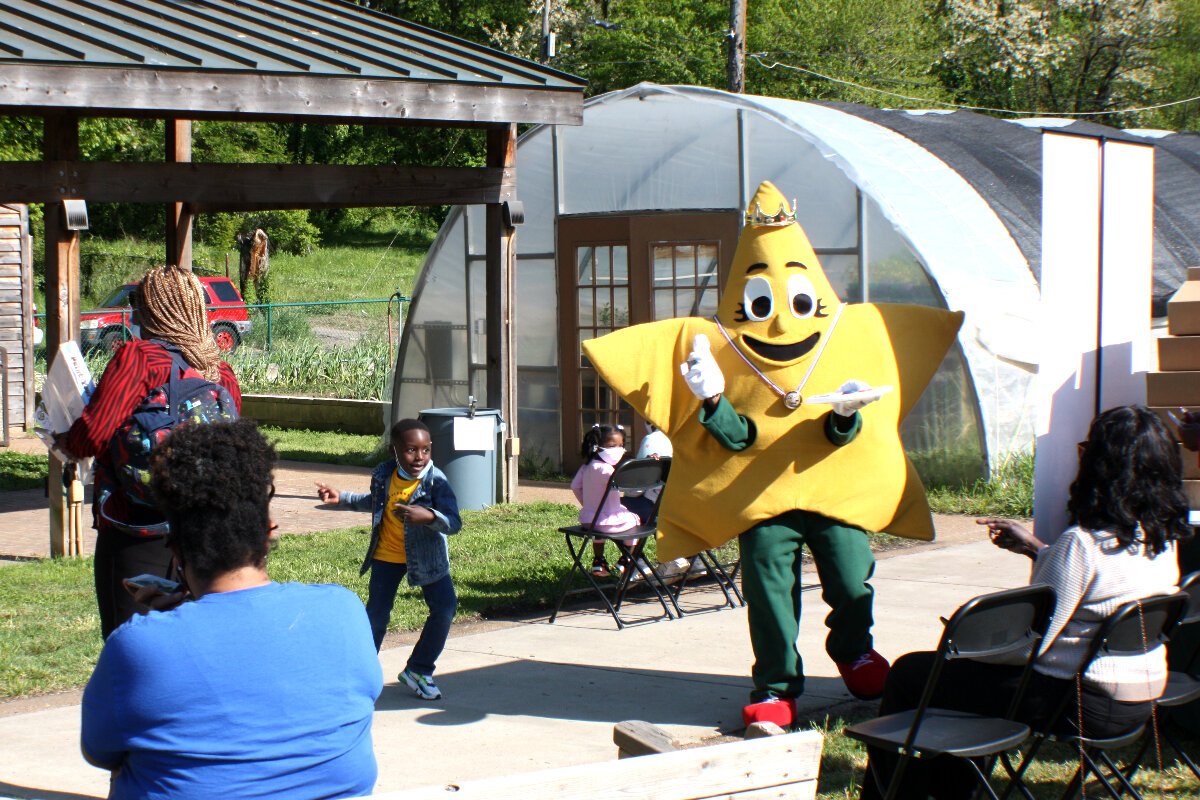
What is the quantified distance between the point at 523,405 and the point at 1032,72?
92.4 feet

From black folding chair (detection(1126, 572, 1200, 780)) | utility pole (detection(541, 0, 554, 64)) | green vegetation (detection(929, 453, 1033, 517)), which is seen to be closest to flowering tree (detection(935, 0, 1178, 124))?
utility pole (detection(541, 0, 554, 64))

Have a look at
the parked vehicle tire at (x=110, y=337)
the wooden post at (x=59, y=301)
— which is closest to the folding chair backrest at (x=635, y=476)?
the wooden post at (x=59, y=301)

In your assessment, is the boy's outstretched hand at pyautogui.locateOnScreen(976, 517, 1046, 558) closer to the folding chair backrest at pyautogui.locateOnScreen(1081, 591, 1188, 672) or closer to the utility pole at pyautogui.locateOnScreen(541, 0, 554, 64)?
the folding chair backrest at pyautogui.locateOnScreen(1081, 591, 1188, 672)

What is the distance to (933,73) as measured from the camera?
132ft

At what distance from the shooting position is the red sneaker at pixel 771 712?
486cm

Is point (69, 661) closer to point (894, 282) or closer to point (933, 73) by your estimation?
point (894, 282)

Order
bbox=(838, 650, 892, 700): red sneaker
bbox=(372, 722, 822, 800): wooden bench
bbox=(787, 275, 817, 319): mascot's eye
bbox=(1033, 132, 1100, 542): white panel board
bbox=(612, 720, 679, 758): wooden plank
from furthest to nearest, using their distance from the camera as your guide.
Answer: bbox=(787, 275, 817, 319): mascot's eye, bbox=(838, 650, 892, 700): red sneaker, bbox=(1033, 132, 1100, 542): white panel board, bbox=(612, 720, 679, 758): wooden plank, bbox=(372, 722, 822, 800): wooden bench

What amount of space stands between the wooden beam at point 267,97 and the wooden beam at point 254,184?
389 mm

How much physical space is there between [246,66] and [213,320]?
15418mm

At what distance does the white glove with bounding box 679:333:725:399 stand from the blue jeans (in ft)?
4.31

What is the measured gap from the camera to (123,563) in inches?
168

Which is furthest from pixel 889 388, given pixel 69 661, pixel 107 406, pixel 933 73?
pixel 933 73

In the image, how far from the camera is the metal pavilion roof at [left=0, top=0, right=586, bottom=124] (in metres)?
8.18

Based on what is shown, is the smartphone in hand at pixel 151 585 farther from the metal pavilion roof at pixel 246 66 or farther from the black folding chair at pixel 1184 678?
the metal pavilion roof at pixel 246 66
